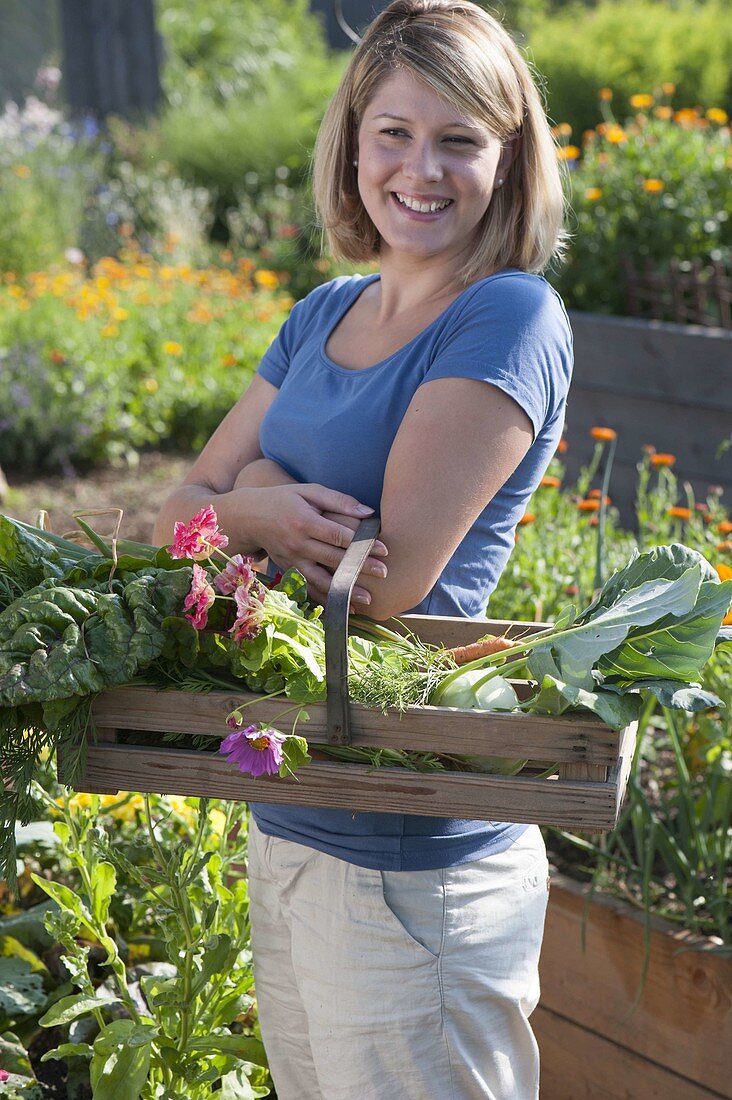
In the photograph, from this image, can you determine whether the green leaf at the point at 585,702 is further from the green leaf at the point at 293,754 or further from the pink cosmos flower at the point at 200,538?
the pink cosmos flower at the point at 200,538

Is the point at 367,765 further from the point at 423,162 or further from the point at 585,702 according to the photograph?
the point at 423,162

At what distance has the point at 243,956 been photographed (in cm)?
204

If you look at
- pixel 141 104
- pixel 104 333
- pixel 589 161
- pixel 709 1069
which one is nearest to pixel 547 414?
pixel 709 1069

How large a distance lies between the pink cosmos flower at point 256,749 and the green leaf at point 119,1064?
70cm

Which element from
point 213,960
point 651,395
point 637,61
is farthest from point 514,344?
point 637,61

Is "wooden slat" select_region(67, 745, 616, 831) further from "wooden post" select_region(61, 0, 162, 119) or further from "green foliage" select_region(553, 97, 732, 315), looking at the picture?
"wooden post" select_region(61, 0, 162, 119)

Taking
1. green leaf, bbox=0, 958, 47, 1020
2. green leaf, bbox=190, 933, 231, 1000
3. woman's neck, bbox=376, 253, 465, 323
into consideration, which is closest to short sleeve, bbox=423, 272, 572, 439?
woman's neck, bbox=376, 253, 465, 323

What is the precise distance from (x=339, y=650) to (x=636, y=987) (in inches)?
56.0

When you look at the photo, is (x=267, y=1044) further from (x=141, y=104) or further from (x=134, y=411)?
(x=141, y=104)

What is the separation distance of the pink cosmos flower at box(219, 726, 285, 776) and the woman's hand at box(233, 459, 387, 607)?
254mm

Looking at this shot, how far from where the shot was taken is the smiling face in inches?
62.2

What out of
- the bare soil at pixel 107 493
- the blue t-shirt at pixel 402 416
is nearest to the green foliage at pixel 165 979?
the blue t-shirt at pixel 402 416

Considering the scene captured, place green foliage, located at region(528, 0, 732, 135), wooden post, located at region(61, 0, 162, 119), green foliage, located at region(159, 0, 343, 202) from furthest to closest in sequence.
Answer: wooden post, located at region(61, 0, 162, 119) < green foliage, located at region(159, 0, 343, 202) < green foliage, located at region(528, 0, 732, 135)

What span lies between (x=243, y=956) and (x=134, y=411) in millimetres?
4356
